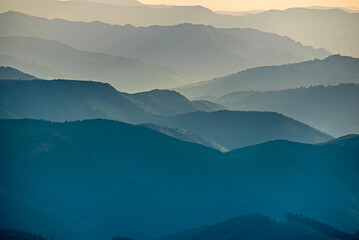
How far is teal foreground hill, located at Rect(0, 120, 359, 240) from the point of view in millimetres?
123625

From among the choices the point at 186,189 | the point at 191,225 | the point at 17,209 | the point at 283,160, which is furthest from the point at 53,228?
the point at 283,160

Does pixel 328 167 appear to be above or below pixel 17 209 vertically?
above

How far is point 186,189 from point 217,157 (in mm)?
22394

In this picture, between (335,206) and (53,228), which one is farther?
(335,206)

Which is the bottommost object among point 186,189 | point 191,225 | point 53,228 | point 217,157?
point 53,228

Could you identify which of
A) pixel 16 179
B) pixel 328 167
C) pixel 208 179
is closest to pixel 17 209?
pixel 16 179

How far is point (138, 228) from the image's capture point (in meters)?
123

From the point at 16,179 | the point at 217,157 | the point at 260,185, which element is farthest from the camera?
the point at 217,157

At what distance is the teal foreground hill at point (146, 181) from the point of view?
124m

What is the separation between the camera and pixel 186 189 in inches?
5571

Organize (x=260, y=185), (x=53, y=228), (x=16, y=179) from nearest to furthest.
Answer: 1. (x=53, y=228)
2. (x=16, y=179)
3. (x=260, y=185)

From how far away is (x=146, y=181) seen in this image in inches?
5507

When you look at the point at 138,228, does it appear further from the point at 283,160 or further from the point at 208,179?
the point at 283,160

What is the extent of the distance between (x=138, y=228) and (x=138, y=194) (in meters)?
10.8
